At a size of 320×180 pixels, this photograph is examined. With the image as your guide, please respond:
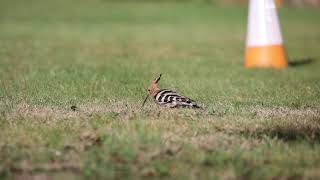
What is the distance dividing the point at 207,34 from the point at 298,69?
450 inches

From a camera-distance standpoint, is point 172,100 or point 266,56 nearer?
point 172,100

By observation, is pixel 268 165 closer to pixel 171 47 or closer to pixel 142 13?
pixel 171 47

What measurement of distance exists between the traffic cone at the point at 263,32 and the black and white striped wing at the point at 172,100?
5.72m

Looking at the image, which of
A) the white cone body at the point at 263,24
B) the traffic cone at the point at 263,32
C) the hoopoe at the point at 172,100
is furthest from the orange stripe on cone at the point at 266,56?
the hoopoe at the point at 172,100

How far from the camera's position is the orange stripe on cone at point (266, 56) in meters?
14.2

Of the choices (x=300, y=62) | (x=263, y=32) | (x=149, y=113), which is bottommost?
(x=300, y=62)

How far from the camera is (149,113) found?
8273 millimetres

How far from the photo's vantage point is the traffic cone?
45.4 feet

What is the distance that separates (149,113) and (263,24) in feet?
20.2

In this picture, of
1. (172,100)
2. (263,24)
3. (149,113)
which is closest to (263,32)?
(263,24)

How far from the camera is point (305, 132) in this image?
740cm

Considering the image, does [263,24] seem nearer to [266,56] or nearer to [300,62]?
[266,56]

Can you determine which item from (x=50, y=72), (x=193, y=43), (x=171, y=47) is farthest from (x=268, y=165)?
(x=193, y=43)

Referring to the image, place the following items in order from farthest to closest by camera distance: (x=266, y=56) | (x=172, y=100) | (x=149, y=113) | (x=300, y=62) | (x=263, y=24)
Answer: (x=300, y=62)
(x=266, y=56)
(x=263, y=24)
(x=172, y=100)
(x=149, y=113)
